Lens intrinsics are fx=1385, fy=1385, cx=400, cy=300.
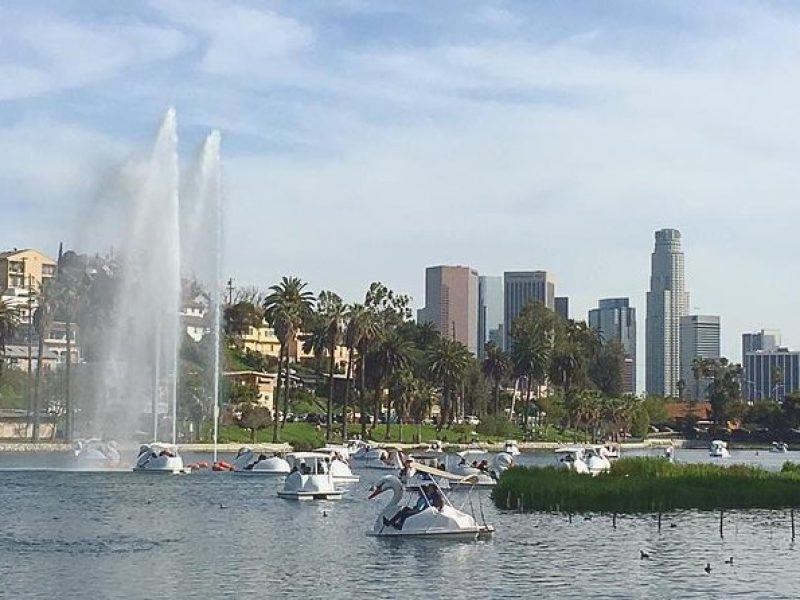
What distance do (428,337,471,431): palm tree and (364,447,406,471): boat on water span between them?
55.8 meters

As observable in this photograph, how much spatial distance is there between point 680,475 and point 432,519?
21.3 meters

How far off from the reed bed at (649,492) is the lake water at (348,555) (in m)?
1.09

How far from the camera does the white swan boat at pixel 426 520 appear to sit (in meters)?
51.6

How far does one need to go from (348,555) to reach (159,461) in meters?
51.3

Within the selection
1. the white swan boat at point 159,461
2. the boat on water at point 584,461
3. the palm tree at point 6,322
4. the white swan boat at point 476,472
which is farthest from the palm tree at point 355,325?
the white swan boat at point 476,472

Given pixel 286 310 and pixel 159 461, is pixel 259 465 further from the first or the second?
pixel 286 310

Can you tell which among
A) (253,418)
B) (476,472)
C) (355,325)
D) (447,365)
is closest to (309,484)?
(476,472)

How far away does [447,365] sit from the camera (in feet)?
607

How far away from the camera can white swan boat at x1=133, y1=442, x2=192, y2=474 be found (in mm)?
95500

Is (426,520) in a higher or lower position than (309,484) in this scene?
higher

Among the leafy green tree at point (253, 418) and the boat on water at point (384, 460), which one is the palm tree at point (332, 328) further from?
the boat on water at point (384, 460)

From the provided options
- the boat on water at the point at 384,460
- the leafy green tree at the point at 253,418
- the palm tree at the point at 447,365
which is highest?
the palm tree at the point at 447,365

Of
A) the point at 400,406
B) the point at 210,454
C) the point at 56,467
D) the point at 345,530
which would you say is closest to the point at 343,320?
the point at 400,406

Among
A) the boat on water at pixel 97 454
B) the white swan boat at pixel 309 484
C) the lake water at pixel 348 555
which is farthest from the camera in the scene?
the boat on water at pixel 97 454
